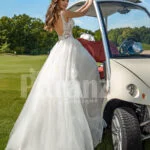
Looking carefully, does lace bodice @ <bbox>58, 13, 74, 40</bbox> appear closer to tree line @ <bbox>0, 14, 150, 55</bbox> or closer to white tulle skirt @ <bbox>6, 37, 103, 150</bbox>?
white tulle skirt @ <bbox>6, 37, 103, 150</bbox>

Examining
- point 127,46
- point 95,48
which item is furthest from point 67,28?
point 127,46

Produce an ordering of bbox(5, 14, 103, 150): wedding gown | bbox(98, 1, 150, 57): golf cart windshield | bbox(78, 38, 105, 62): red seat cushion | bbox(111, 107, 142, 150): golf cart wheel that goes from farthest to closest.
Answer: bbox(98, 1, 150, 57): golf cart windshield → bbox(78, 38, 105, 62): red seat cushion → bbox(5, 14, 103, 150): wedding gown → bbox(111, 107, 142, 150): golf cart wheel

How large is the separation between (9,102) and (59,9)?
4.80m

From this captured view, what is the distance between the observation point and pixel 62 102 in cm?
432

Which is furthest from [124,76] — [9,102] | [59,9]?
[9,102]

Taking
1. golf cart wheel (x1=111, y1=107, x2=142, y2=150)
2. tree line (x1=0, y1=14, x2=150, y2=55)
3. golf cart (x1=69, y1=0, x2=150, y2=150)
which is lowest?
golf cart wheel (x1=111, y1=107, x2=142, y2=150)

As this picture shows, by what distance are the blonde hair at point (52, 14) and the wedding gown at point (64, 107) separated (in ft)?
0.48

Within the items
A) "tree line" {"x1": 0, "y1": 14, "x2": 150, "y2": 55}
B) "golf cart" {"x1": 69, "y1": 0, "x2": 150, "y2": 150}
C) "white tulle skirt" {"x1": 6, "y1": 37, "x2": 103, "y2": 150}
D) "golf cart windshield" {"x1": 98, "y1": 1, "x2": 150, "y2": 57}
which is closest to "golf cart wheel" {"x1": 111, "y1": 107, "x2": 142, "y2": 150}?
"golf cart" {"x1": 69, "y1": 0, "x2": 150, "y2": 150}

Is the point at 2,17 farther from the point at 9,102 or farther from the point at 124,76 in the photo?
the point at 124,76

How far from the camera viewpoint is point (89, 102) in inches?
173

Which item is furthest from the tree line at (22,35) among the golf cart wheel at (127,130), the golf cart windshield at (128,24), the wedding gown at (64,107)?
the golf cart wheel at (127,130)

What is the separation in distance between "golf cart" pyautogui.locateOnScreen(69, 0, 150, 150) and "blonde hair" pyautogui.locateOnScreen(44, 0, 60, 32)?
1.55 ft

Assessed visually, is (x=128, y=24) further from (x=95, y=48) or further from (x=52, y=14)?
(x=52, y=14)

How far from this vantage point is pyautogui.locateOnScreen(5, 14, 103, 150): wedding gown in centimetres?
Answer: 420
